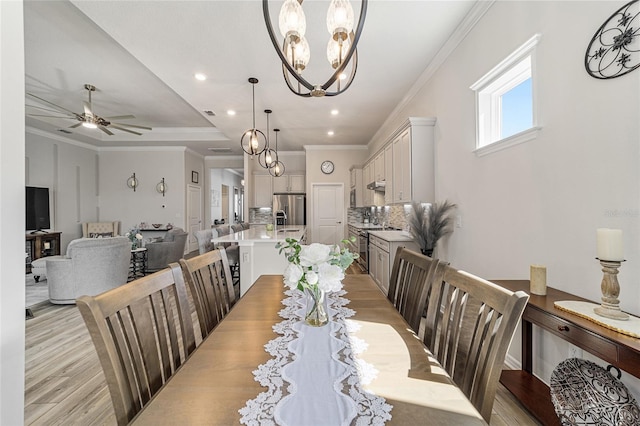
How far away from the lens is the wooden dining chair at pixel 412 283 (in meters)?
1.43

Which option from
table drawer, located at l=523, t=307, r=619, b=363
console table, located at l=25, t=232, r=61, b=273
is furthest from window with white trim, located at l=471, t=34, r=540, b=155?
console table, located at l=25, t=232, r=61, b=273

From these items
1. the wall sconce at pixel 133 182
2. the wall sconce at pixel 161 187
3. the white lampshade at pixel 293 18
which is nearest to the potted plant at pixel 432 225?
the white lampshade at pixel 293 18

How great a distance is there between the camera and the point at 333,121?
5.52 m

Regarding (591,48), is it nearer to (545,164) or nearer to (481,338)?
(545,164)

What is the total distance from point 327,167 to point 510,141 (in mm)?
5792

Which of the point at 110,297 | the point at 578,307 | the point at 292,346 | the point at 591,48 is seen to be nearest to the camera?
the point at 110,297

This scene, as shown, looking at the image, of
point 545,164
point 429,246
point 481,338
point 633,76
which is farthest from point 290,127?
point 481,338

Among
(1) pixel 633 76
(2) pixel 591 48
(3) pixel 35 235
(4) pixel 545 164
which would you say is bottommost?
(3) pixel 35 235

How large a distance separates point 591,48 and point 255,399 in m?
2.26

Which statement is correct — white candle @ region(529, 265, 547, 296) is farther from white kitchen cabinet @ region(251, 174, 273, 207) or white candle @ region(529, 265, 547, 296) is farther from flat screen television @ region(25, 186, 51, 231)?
flat screen television @ region(25, 186, 51, 231)

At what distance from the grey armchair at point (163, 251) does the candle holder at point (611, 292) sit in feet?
19.1

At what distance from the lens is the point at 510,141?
2121 millimetres

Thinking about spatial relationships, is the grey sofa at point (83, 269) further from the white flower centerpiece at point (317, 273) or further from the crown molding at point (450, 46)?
the crown molding at point (450, 46)

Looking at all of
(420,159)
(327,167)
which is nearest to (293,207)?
(327,167)
